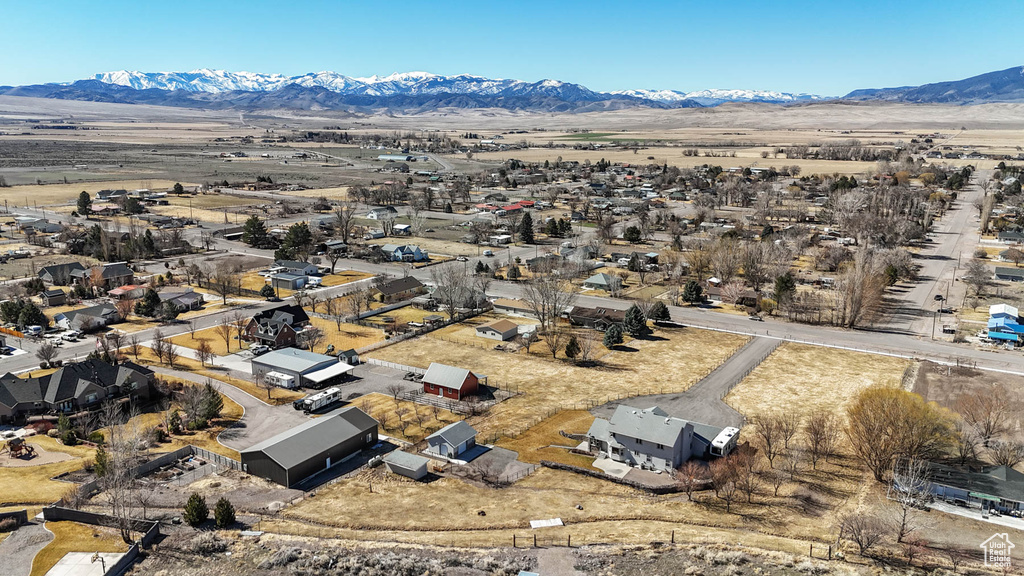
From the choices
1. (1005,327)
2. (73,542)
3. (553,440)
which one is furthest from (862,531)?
(1005,327)

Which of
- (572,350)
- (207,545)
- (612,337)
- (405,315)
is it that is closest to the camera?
(207,545)

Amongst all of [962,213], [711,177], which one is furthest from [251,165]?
[962,213]

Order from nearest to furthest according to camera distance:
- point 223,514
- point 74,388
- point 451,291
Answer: point 223,514 < point 74,388 < point 451,291

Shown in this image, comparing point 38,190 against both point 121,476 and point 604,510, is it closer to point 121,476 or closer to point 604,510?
point 121,476

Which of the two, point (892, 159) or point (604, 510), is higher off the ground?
point (892, 159)

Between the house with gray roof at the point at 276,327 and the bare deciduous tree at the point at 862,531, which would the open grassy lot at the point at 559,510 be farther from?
the house with gray roof at the point at 276,327

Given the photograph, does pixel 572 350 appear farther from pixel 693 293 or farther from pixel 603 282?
pixel 603 282

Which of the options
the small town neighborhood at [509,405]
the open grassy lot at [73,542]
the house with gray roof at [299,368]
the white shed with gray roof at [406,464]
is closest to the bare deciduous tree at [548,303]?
the small town neighborhood at [509,405]
